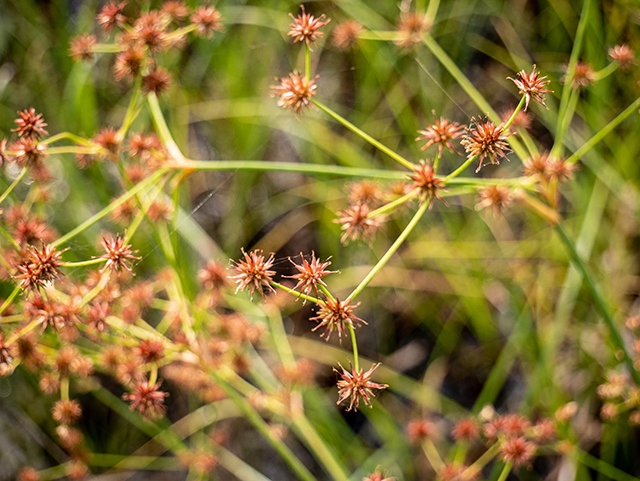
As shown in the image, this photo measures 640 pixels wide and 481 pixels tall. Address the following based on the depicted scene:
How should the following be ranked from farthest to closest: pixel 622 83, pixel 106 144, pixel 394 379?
1. pixel 394 379
2. pixel 622 83
3. pixel 106 144

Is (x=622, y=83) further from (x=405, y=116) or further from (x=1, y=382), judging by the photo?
(x=1, y=382)

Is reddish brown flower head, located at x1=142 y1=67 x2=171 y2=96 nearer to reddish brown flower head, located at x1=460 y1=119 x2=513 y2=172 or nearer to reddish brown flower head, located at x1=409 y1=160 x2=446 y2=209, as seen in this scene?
reddish brown flower head, located at x1=409 y1=160 x2=446 y2=209

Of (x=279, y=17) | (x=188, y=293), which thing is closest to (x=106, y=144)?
(x=188, y=293)

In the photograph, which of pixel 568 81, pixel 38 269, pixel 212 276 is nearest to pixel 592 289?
pixel 568 81

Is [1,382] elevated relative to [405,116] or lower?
lower

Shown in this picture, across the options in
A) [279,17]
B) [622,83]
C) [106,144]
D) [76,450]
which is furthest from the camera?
[279,17]

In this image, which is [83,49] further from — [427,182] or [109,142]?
[427,182]

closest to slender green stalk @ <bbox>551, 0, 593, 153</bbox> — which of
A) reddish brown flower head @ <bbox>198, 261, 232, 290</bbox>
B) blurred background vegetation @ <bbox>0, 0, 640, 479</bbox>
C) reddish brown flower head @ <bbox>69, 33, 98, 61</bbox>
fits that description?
blurred background vegetation @ <bbox>0, 0, 640, 479</bbox>

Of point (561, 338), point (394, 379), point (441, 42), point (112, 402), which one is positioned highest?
point (441, 42)

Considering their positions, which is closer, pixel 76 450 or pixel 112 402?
pixel 76 450
